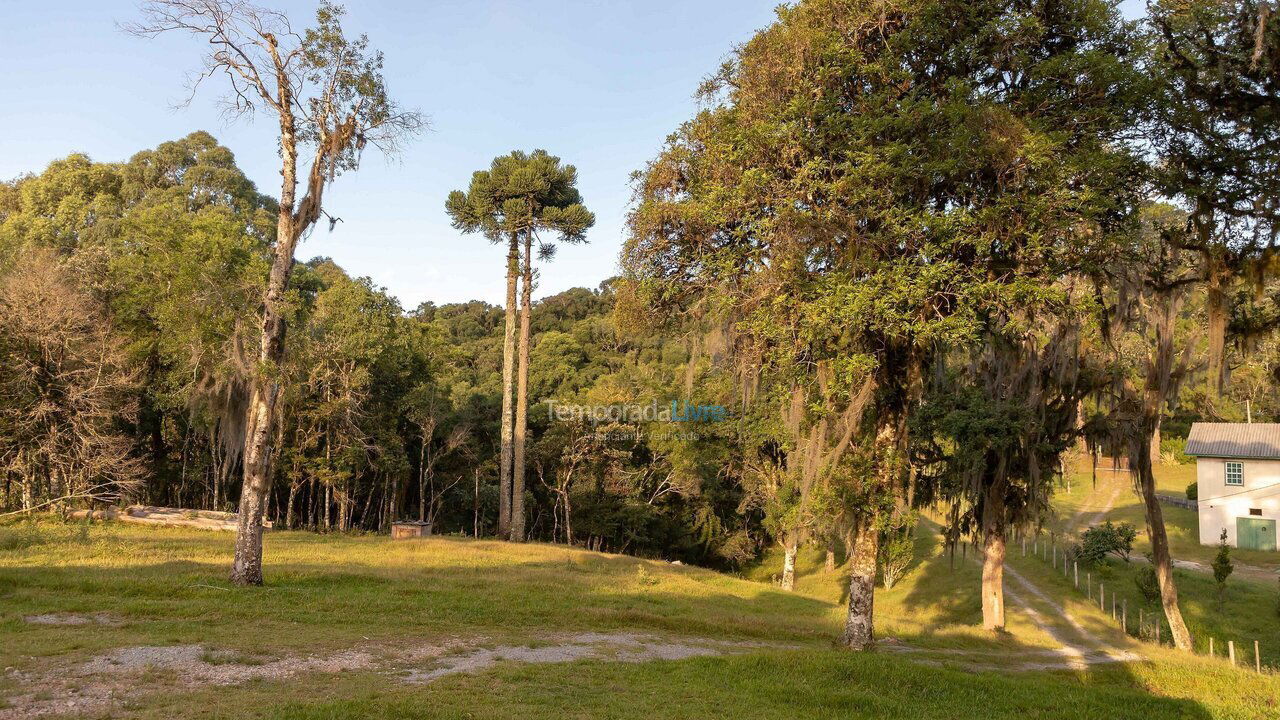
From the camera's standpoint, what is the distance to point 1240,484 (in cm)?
3719

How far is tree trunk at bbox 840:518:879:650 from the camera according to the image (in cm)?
1317

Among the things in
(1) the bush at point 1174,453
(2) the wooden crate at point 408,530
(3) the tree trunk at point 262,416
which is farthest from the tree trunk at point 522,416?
(1) the bush at point 1174,453

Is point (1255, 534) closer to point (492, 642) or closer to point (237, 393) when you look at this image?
point (492, 642)

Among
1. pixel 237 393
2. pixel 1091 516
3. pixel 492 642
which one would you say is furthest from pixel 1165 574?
pixel 1091 516

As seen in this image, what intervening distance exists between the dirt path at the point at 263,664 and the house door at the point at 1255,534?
120 feet

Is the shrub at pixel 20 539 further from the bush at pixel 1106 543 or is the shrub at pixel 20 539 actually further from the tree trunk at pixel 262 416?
the bush at pixel 1106 543

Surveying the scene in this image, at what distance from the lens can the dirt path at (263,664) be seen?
7.12 metres

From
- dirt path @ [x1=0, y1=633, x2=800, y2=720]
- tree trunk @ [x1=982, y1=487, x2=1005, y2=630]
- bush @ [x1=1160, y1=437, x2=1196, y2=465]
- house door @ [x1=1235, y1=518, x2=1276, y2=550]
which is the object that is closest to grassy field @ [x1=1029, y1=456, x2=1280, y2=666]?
house door @ [x1=1235, y1=518, x2=1276, y2=550]

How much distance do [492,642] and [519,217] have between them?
21.6m

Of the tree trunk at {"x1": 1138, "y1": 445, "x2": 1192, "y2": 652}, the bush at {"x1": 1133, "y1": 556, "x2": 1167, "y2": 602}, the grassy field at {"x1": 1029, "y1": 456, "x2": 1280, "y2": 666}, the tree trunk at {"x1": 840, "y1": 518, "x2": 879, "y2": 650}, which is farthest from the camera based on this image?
the bush at {"x1": 1133, "y1": 556, "x2": 1167, "y2": 602}

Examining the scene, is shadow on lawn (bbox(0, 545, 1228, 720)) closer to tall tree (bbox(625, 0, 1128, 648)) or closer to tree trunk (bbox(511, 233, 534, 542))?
tall tree (bbox(625, 0, 1128, 648))

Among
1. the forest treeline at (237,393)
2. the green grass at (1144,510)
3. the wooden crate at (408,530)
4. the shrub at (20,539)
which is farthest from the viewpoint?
the green grass at (1144,510)

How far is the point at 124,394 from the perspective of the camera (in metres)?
29.3

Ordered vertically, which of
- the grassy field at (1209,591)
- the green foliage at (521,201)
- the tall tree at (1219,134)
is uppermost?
the green foliage at (521,201)
